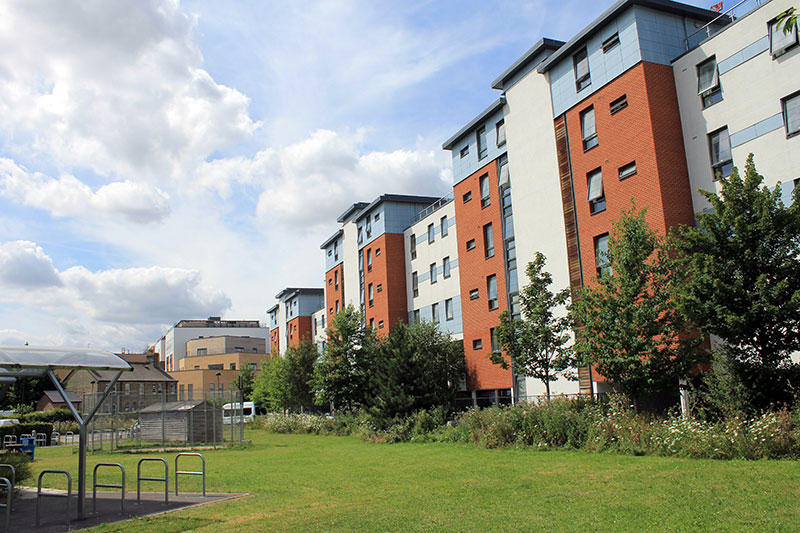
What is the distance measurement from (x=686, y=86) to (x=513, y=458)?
14018 millimetres

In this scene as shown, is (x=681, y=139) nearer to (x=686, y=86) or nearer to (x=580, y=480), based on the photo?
(x=686, y=86)

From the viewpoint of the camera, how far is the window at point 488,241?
31.2 meters

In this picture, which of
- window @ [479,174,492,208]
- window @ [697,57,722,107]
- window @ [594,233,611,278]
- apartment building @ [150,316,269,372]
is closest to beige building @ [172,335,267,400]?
apartment building @ [150,316,269,372]

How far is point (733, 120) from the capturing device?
19438 mm

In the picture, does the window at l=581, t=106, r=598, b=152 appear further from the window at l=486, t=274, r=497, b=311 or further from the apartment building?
the apartment building

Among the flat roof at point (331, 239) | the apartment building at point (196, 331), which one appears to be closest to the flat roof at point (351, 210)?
the flat roof at point (331, 239)

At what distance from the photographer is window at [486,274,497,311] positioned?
30750 millimetres

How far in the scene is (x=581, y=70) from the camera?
969 inches

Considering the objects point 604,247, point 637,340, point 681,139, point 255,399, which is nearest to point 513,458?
point 637,340

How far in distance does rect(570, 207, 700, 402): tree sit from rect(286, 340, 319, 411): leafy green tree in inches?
1205

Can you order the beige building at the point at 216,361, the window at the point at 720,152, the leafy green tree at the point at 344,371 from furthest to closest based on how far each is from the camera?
the beige building at the point at 216,361 → the leafy green tree at the point at 344,371 → the window at the point at 720,152

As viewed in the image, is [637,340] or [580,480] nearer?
[580,480]

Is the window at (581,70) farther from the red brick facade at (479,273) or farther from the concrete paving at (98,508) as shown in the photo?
the concrete paving at (98,508)

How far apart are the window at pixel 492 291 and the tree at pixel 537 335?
7.44 metres
